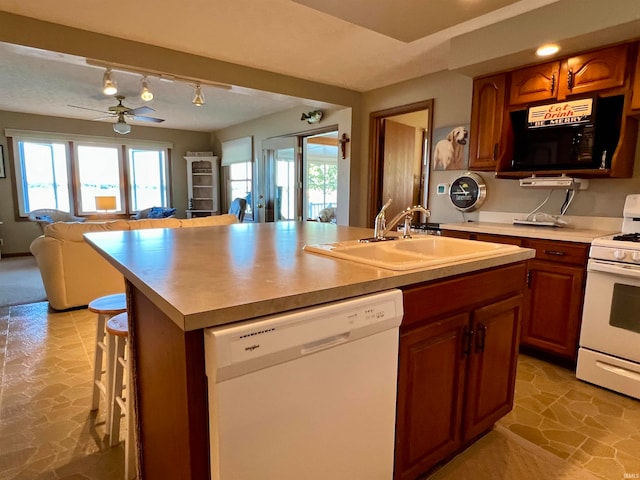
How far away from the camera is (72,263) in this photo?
357 centimetres

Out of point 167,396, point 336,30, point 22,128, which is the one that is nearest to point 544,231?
point 336,30

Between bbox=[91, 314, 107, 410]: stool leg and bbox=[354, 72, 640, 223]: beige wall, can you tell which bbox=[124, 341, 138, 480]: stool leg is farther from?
bbox=[354, 72, 640, 223]: beige wall

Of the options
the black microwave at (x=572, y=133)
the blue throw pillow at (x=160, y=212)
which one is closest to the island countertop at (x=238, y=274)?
the black microwave at (x=572, y=133)

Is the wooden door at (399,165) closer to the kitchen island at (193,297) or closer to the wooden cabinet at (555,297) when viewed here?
the wooden cabinet at (555,297)

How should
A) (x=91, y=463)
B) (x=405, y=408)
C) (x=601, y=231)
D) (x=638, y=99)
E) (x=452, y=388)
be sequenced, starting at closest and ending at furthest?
(x=405, y=408) → (x=452, y=388) → (x=91, y=463) → (x=638, y=99) → (x=601, y=231)

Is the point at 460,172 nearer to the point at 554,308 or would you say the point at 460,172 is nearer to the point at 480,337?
the point at 554,308

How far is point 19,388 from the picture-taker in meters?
2.24

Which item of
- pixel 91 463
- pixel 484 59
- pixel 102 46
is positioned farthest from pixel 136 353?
pixel 484 59

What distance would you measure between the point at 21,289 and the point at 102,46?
319cm

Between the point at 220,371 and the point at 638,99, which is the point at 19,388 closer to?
the point at 220,371

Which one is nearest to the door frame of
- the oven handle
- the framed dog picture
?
the framed dog picture

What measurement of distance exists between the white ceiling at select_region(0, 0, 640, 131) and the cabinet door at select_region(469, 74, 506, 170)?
0.27 meters

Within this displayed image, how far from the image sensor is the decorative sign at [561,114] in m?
2.48

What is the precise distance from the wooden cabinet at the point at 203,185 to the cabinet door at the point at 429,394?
23.2ft
